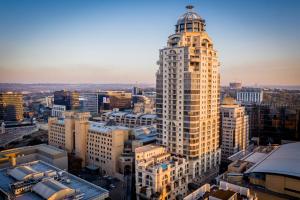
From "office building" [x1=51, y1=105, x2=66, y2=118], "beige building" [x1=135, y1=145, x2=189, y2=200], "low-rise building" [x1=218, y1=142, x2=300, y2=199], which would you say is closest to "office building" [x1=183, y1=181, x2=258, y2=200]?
"low-rise building" [x1=218, y1=142, x2=300, y2=199]

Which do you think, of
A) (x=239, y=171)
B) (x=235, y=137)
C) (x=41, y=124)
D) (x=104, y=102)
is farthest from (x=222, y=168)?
(x=104, y=102)

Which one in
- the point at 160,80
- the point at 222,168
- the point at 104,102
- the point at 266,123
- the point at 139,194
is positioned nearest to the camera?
the point at 139,194

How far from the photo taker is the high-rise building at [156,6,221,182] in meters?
35.1

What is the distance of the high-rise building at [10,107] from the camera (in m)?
81.8

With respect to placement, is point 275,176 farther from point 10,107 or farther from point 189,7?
point 10,107

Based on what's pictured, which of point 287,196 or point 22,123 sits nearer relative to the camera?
point 287,196

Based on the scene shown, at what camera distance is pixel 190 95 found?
1369 inches

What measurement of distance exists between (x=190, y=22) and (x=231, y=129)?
70.4ft

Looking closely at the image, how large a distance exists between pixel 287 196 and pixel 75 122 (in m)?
34.7

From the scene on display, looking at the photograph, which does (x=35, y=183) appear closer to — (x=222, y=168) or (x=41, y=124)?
(x=222, y=168)

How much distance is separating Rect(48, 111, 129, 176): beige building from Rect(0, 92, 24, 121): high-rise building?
40.8 m

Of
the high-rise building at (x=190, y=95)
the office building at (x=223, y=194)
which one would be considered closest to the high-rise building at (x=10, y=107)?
the high-rise building at (x=190, y=95)

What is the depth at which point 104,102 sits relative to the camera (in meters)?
103

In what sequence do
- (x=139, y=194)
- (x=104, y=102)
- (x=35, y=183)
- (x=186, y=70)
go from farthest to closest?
(x=104, y=102)
(x=186, y=70)
(x=139, y=194)
(x=35, y=183)
